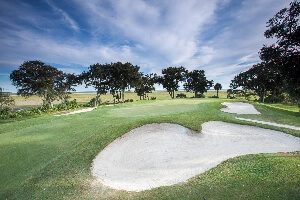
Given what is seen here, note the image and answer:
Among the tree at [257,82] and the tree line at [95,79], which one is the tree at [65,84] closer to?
the tree line at [95,79]

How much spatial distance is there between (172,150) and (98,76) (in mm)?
76208

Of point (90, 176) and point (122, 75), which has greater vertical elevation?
point (122, 75)

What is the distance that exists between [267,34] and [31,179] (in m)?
22.5

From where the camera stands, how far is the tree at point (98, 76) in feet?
295

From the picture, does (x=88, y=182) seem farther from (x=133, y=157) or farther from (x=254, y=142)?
(x=254, y=142)

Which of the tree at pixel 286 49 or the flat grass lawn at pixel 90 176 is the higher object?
the tree at pixel 286 49

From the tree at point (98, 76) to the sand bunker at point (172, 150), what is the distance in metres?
70.6

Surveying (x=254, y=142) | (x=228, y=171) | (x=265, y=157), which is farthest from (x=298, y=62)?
(x=228, y=171)

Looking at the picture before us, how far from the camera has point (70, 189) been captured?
40.2ft

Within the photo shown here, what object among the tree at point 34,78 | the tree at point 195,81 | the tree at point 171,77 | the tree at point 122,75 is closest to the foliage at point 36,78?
the tree at point 34,78

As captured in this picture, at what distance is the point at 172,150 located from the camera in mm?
17156

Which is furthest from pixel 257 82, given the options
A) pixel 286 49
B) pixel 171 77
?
pixel 286 49

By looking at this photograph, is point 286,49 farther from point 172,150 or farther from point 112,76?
point 112,76

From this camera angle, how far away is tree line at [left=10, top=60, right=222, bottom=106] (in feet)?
252
